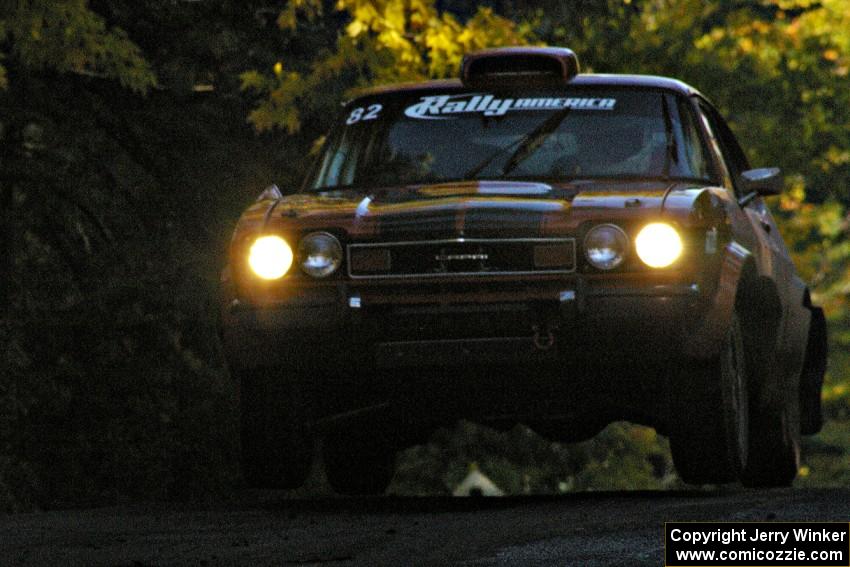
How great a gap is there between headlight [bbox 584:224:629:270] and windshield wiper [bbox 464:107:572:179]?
1.13 metres

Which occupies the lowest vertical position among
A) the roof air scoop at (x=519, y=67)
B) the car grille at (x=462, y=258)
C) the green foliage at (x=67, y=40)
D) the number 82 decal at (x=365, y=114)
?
the car grille at (x=462, y=258)

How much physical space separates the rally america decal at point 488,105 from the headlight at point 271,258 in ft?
5.00

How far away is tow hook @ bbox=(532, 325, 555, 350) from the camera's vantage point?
8.99m

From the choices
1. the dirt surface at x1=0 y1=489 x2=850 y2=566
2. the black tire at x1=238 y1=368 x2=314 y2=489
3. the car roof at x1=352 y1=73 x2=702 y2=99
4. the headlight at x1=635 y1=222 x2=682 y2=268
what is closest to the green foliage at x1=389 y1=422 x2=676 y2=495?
the car roof at x1=352 y1=73 x2=702 y2=99

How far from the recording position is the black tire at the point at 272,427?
962 cm

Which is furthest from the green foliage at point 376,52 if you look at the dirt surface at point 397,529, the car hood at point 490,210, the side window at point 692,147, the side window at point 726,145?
the car hood at point 490,210

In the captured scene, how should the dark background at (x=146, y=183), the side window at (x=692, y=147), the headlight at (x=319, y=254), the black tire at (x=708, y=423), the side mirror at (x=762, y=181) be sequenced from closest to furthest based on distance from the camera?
the headlight at (x=319, y=254), the black tire at (x=708, y=423), the side window at (x=692, y=147), the side mirror at (x=762, y=181), the dark background at (x=146, y=183)

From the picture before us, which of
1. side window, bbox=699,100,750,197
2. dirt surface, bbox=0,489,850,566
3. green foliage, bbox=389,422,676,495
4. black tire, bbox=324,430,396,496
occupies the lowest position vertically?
green foliage, bbox=389,422,676,495

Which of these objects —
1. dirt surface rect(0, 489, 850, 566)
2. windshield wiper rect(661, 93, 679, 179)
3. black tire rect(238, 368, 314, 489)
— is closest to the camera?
dirt surface rect(0, 489, 850, 566)

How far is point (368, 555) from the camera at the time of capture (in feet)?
24.5

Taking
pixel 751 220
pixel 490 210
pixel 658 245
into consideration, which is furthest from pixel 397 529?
pixel 751 220

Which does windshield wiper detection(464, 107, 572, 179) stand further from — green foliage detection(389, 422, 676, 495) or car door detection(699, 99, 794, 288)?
green foliage detection(389, 422, 676, 495)

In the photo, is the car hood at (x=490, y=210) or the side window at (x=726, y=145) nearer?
the car hood at (x=490, y=210)

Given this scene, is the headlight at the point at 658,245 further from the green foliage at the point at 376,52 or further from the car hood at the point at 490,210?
the green foliage at the point at 376,52
